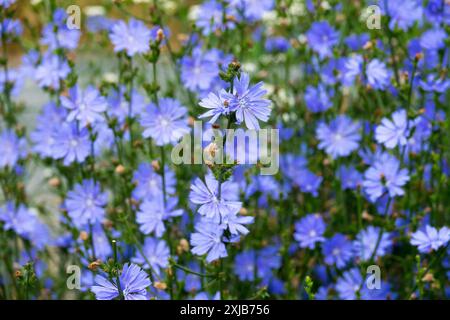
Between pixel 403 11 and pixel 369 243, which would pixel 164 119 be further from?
pixel 403 11

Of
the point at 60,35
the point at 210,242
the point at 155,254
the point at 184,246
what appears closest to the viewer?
the point at 210,242

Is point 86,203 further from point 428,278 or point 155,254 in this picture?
point 428,278

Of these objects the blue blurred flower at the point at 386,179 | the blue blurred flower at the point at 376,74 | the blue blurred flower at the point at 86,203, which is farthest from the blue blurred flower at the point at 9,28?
the blue blurred flower at the point at 386,179

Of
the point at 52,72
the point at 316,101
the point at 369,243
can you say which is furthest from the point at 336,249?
the point at 52,72

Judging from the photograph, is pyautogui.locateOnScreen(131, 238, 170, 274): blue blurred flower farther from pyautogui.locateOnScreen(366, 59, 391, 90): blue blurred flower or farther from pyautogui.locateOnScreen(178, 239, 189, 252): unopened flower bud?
pyautogui.locateOnScreen(366, 59, 391, 90): blue blurred flower

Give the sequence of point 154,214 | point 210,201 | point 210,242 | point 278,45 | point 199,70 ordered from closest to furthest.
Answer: point 210,201 → point 210,242 → point 154,214 → point 199,70 → point 278,45

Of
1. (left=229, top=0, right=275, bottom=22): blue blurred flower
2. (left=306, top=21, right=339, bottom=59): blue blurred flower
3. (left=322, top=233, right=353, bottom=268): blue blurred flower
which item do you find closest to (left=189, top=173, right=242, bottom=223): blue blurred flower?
(left=322, top=233, right=353, bottom=268): blue blurred flower

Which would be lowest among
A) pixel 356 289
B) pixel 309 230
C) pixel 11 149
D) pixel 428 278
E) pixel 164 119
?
pixel 356 289

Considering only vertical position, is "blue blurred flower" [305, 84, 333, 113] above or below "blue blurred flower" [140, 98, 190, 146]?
above

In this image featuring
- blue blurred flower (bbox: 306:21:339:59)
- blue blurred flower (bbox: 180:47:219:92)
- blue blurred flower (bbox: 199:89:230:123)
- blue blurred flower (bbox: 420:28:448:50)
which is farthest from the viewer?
blue blurred flower (bbox: 306:21:339:59)

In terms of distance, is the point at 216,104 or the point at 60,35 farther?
the point at 60,35

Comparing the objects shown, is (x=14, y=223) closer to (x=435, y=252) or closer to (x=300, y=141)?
Answer: (x=300, y=141)

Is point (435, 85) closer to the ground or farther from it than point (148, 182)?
farther from it
